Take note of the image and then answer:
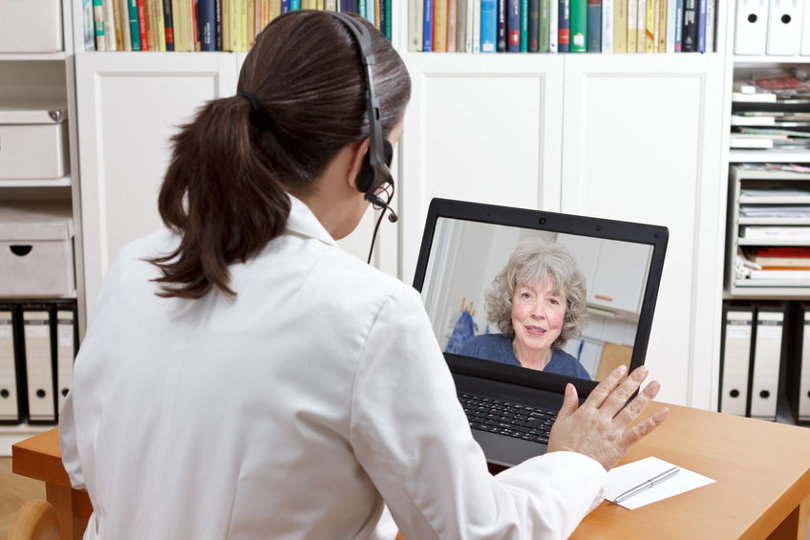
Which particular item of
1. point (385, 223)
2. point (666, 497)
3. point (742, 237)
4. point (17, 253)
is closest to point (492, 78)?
point (385, 223)

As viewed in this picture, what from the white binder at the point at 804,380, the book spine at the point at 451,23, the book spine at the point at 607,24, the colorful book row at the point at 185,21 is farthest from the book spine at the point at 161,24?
the white binder at the point at 804,380

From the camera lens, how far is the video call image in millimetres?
1335

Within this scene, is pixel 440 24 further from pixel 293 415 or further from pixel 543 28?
pixel 293 415

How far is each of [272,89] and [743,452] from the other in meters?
0.84

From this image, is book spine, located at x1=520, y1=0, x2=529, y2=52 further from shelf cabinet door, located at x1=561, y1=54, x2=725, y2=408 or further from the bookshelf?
the bookshelf

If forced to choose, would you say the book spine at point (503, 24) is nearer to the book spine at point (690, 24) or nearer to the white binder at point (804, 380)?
the book spine at point (690, 24)

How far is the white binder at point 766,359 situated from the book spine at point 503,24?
A: 1.10 meters

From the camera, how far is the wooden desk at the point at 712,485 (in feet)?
3.51

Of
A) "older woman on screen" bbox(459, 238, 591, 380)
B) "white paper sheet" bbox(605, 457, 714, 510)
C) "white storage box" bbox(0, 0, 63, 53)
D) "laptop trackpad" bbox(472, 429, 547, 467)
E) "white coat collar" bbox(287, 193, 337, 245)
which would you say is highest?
"white storage box" bbox(0, 0, 63, 53)

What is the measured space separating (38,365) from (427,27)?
1.54 meters

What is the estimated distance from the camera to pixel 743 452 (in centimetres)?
128

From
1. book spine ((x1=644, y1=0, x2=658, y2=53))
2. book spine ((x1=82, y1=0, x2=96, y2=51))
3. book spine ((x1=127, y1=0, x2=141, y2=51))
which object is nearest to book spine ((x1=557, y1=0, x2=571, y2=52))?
book spine ((x1=644, y1=0, x2=658, y2=53))

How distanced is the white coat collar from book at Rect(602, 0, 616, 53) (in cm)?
196

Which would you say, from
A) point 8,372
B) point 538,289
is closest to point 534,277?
point 538,289
